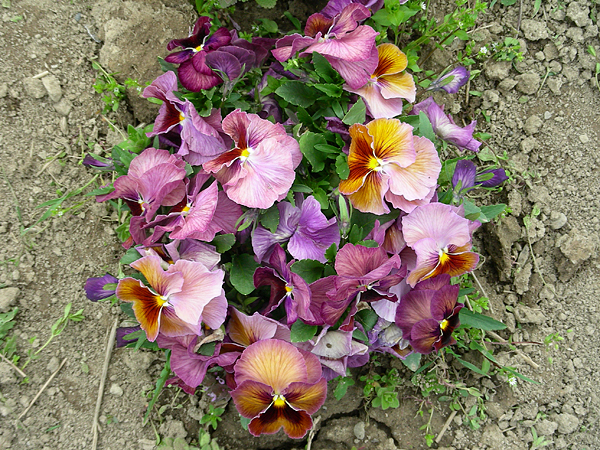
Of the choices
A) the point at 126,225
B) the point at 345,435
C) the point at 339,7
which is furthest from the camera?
the point at 345,435

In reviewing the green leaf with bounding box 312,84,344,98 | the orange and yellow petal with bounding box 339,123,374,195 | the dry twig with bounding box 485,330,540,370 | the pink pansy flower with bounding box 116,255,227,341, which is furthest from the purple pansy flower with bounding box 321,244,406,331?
the dry twig with bounding box 485,330,540,370

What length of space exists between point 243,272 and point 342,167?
0.51m

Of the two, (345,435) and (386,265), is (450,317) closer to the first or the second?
(386,265)

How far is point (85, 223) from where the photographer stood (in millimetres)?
2012

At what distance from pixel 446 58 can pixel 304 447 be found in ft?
6.34

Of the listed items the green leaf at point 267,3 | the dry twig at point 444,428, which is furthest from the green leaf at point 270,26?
the dry twig at point 444,428

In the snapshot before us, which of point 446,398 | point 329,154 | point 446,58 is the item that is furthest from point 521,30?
point 446,398

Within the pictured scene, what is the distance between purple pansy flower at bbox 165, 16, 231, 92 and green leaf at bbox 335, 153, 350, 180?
52 cm

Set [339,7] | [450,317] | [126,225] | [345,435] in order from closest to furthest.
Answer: [450,317] → [339,7] → [126,225] → [345,435]

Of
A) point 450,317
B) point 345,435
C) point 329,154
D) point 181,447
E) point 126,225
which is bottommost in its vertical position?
point 345,435

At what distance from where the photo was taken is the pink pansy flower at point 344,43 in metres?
1.50

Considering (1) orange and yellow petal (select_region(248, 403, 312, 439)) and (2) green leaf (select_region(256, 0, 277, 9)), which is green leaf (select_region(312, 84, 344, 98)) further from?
(1) orange and yellow petal (select_region(248, 403, 312, 439))

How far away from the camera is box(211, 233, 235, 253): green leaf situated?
5.05 feet

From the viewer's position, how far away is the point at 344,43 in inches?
59.8
